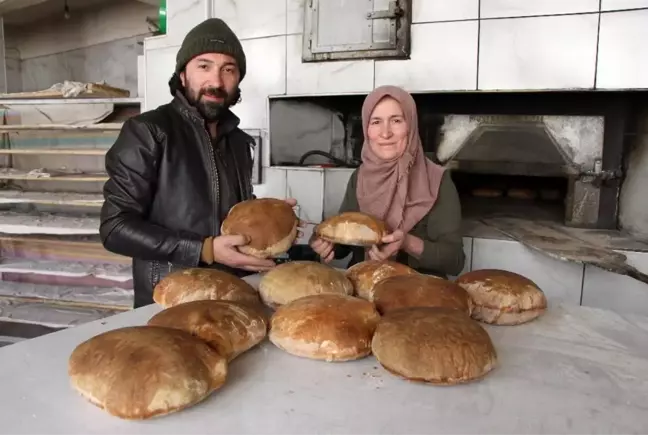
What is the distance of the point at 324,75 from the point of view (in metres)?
2.52

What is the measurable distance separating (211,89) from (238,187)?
13.1 inches

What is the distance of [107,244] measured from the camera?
1501 mm

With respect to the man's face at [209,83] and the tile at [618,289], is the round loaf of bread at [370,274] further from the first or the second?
the tile at [618,289]

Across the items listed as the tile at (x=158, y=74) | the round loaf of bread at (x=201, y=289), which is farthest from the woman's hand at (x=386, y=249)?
the tile at (x=158, y=74)

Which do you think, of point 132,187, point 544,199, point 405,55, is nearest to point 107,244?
point 132,187

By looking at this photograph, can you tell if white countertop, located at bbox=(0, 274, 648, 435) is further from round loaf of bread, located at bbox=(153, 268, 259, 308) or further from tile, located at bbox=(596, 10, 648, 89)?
tile, located at bbox=(596, 10, 648, 89)

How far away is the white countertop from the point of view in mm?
673

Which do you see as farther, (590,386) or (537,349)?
(537,349)

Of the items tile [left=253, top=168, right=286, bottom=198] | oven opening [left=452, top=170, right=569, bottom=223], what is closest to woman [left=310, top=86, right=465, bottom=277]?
tile [left=253, top=168, right=286, bottom=198]

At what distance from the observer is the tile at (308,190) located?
8.56 ft

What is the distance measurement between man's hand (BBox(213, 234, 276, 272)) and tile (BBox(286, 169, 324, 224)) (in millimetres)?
1294

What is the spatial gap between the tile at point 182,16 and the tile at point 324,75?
52 cm

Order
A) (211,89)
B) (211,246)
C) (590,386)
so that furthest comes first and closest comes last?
(211,89) < (211,246) < (590,386)

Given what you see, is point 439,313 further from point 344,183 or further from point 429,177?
point 344,183
